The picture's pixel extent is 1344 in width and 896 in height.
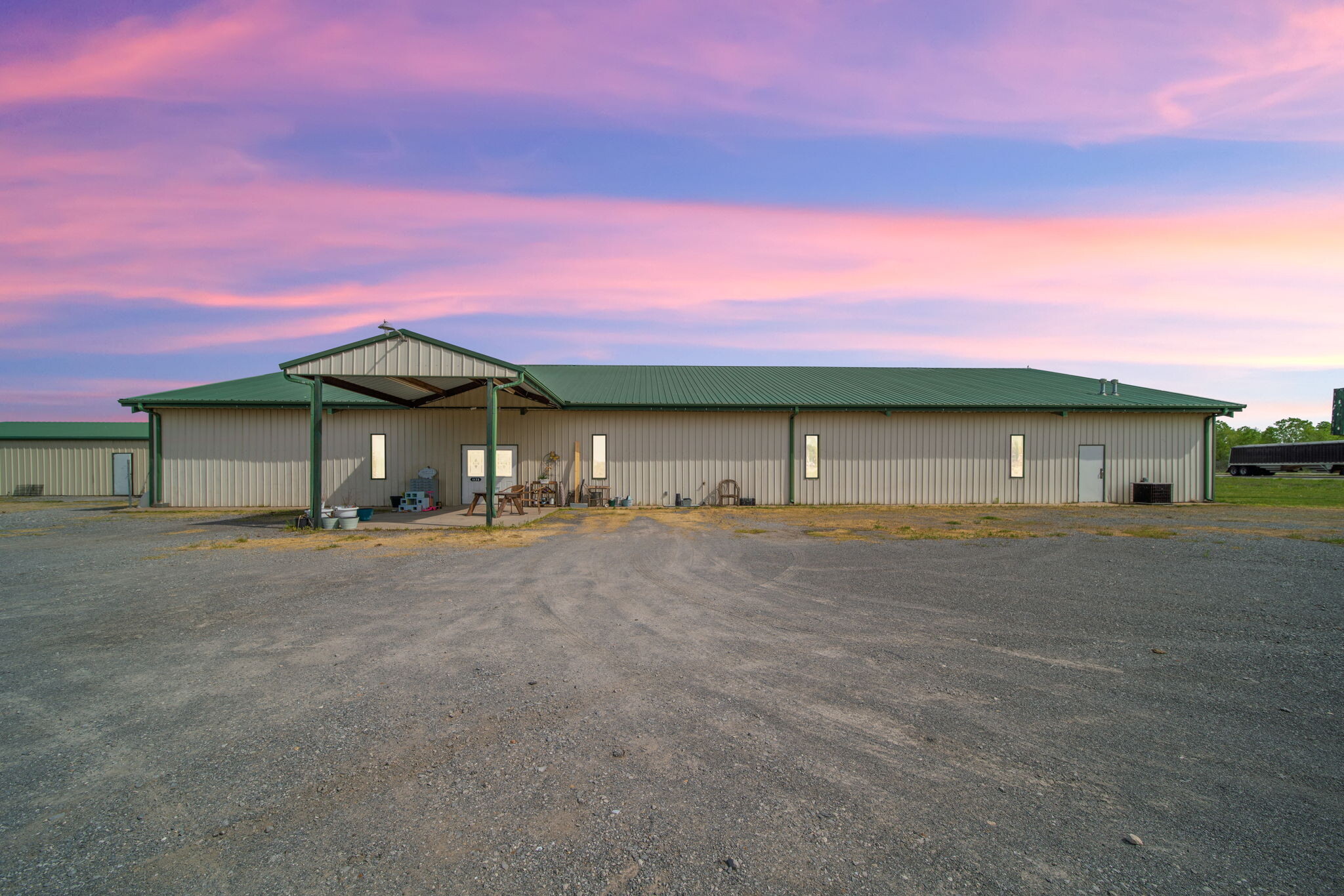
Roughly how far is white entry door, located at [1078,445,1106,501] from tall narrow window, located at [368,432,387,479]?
24.4 metres

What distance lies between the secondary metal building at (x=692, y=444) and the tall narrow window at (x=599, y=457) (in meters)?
0.04

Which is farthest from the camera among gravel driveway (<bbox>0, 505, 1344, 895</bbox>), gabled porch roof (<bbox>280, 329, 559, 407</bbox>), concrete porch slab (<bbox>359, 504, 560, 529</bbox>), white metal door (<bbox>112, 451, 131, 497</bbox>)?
white metal door (<bbox>112, 451, 131, 497</bbox>)

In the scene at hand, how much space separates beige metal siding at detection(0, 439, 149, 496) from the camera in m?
30.6

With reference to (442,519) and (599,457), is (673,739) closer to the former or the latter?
(442,519)

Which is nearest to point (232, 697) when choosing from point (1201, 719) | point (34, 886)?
point (34, 886)

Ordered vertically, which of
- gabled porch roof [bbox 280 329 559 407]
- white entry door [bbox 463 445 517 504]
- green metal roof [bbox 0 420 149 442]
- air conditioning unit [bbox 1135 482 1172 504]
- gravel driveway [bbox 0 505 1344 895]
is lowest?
gravel driveway [bbox 0 505 1344 895]

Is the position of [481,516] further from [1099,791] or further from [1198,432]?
[1198,432]

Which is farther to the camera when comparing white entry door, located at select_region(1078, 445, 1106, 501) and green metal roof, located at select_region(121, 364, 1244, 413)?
white entry door, located at select_region(1078, 445, 1106, 501)

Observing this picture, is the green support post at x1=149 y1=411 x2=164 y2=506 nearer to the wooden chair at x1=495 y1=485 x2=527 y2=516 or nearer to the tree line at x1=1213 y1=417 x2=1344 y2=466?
the wooden chair at x1=495 y1=485 x2=527 y2=516

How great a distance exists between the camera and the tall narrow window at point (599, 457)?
23.3m

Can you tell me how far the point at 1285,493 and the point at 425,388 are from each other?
3534 centimetres

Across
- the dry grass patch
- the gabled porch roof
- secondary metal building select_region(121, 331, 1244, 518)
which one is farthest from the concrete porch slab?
the gabled porch roof

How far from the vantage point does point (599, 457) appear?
23.4 m

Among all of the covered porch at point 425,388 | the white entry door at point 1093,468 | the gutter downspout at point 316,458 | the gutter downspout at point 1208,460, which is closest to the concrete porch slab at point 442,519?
the covered porch at point 425,388
